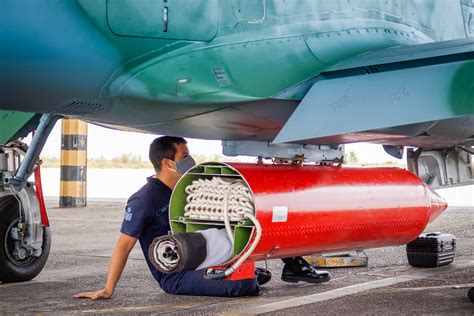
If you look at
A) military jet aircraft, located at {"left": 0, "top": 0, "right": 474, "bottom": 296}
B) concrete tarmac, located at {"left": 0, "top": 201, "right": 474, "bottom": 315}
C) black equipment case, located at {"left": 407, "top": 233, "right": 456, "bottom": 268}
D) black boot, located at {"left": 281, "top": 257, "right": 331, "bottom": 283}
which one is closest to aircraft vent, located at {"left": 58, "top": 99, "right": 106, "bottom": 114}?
military jet aircraft, located at {"left": 0, "top": 0, "right": 474, "bottom": 296}

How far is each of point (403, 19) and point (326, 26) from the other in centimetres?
85

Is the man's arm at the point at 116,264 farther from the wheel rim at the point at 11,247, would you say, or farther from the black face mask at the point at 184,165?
the wheel rim at the point at 11,247

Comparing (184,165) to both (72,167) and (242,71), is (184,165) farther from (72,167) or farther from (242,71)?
(72,167)

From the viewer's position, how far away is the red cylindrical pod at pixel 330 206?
6.11m

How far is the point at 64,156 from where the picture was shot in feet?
54.5

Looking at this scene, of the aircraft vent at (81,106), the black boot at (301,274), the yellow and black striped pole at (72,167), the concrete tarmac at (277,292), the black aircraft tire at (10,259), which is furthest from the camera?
the yellow and black striped pole at (72,167)

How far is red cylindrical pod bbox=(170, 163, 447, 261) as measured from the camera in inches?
241

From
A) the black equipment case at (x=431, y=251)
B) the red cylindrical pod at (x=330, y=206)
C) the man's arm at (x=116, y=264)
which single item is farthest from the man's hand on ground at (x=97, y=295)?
the black equipment case at (x=431, y=251)

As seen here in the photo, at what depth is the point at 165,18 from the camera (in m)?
5.79

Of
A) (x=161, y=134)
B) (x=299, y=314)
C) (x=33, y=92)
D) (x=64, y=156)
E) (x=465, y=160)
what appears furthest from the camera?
(x=64, y=156)

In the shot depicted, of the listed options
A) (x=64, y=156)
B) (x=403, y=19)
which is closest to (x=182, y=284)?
(x=403, y=19)

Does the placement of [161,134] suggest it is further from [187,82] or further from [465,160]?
[465,160]

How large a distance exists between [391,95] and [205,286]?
1.99m

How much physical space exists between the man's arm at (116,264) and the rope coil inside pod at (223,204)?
2.06 feet
